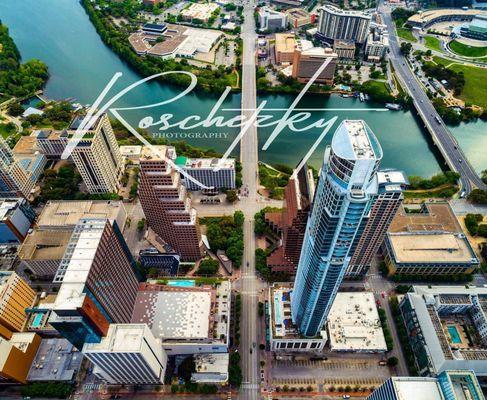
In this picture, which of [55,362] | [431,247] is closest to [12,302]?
[55,362]

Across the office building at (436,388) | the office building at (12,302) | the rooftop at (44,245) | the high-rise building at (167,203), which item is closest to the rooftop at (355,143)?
the high-rise building at (167,203)

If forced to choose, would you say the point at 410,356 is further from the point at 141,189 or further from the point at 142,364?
the point at 141,189

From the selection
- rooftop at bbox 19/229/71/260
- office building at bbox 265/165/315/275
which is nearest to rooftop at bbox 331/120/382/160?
office building at bbox 265/165/315/275

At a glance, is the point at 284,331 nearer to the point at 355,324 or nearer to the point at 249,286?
the point at 249,286

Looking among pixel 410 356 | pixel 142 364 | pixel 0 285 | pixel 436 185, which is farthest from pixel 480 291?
pixel 0 285

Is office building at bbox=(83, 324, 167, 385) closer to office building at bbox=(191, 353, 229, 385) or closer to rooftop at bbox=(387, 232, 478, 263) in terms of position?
office building at bbox=(191, 353, 229, 385)
